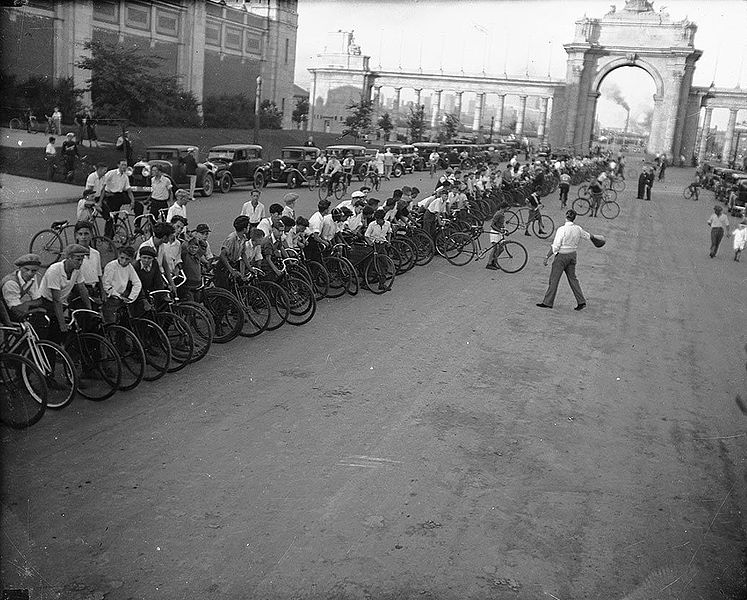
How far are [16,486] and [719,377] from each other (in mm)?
8503

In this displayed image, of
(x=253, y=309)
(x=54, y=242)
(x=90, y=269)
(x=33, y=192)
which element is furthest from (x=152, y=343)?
(x=33, y=192)

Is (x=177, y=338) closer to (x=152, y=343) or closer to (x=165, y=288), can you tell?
(x=152, y=343)

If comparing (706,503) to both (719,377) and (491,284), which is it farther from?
(491,284)

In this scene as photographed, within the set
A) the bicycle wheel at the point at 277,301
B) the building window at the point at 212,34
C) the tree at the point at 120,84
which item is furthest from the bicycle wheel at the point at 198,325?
the building window at the point at 212,34

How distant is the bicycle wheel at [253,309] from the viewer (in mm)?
10031

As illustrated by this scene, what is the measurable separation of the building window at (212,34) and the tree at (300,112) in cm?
2031

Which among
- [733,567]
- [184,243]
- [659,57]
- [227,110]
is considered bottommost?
[733,567]

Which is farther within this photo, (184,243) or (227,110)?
(227,110)

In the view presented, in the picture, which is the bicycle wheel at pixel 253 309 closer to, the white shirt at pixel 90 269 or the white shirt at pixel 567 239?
the white shirt at pixel 90 269

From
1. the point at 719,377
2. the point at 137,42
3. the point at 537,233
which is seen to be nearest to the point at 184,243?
the point at 719,377

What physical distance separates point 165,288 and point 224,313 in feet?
3.76

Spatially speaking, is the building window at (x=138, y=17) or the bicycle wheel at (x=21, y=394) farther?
the building window at (x=138, y=17)

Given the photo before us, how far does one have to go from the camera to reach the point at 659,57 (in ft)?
258

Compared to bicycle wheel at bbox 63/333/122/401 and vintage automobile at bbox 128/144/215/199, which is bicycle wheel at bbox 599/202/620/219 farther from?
bicycle wheel at bbox 63/333/122/401
